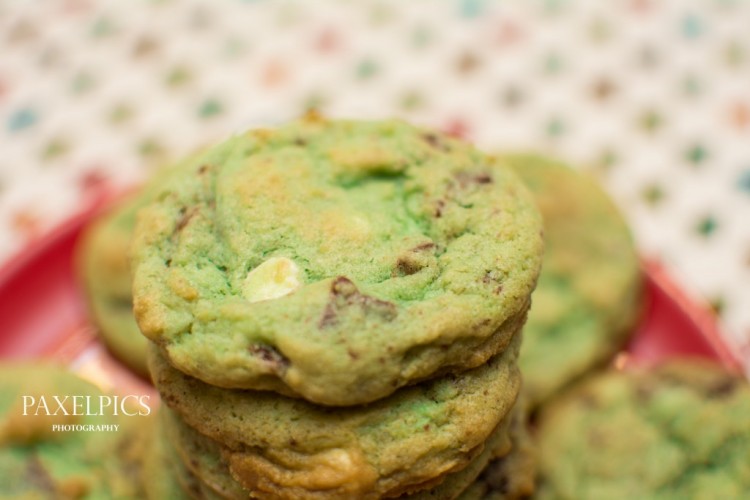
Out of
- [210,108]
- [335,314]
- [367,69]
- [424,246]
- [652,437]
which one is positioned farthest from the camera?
[367,69]

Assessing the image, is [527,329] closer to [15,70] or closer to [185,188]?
[185,188]

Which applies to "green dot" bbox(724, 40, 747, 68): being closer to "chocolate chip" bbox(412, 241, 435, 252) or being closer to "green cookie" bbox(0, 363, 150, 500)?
"chocolate chip" bbox(412, 241, 435, 252)

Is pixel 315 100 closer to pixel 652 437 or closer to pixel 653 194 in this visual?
pixel 653 194

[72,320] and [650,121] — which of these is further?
[650,121]

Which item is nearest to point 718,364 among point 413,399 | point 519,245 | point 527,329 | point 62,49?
point 527,329

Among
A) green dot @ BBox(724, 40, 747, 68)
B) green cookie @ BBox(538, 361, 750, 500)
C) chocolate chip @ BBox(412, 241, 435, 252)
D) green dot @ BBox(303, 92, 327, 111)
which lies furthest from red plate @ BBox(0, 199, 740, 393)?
green dot @ BBox(724, 40, 747, 68)

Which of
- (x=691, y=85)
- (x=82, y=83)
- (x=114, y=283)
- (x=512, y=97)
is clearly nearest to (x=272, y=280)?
(x=114, y=283)

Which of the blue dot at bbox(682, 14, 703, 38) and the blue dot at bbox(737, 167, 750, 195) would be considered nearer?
the blue dot at bbox(737, 167, 750, 195)

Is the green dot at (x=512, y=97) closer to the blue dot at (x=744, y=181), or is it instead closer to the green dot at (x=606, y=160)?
the green dot at (x=606, y=160)

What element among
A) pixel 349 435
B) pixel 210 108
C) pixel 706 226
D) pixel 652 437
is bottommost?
pixel 706 226
